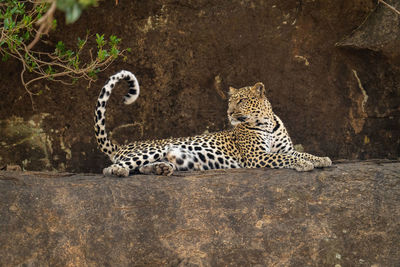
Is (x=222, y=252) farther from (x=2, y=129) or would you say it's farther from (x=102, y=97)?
(x=2, y=129)

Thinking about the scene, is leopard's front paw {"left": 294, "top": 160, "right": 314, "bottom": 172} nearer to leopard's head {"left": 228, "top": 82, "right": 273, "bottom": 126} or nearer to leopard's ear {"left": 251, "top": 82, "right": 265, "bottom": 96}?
leopard's head {"left": 228, "top": 82, "right": 273, "bottom": 126}

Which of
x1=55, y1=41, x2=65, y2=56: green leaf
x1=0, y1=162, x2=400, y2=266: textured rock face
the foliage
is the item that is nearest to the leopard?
the foliage

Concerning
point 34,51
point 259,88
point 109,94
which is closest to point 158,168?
point 109,94

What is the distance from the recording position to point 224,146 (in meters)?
7.88

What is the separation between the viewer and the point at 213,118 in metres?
8.70

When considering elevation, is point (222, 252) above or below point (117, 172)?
below

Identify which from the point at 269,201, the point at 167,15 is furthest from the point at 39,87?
the point at 269,201

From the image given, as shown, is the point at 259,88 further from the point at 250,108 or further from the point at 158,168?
the point at 158,168

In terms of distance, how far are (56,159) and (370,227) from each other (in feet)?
15.8

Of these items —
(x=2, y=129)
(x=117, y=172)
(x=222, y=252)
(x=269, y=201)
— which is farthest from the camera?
(x=2, y=129)

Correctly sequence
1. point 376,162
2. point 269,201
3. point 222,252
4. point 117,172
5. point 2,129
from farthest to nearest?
point 2,129 < point 376,162 < point 117,172 < point 269,201 < point 222,252

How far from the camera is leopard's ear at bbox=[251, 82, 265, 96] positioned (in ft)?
26.2

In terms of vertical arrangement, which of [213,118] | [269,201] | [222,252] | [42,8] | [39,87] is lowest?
[222,252]

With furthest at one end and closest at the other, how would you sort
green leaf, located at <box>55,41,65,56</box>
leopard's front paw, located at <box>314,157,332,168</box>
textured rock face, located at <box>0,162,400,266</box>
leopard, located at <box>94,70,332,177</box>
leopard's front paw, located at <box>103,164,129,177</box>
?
green leaf, located at <box>55,41,65,56</box>
leopard, located at <box>94,70,332,177</box>
leopard's front paw, located at <box>314,157,332,168</box>
leopard's front paw, located at <box>103,164,129,177</box>
textured rock face, located at <box>0,162,400,266</box>
